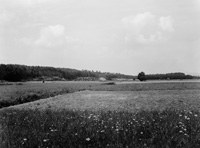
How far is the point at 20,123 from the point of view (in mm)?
8461

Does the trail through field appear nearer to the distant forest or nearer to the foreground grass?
the foreground grass

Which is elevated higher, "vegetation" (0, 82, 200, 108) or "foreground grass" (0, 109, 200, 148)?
"foreground grass" (0, 109, 200, 148)

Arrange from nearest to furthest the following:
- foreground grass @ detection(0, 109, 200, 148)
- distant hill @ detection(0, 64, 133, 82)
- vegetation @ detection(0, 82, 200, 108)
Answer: foreground grass @ detection(0, 109, 200, 148), vegetation @ detection(0, 82, 200, 108), distant hill @ detection(0, 64, 133, 82)

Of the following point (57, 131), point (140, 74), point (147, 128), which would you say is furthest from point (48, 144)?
point (140, 74)

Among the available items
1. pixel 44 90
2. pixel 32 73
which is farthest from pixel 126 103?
pixel 32 73

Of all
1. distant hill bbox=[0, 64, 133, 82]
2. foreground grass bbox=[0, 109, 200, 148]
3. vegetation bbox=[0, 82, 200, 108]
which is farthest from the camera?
distant hill bbox=[0, 64, 133, 82]

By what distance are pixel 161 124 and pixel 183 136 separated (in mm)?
1356

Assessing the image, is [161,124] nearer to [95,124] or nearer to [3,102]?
[95,124]

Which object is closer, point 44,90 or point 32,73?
point 44,90

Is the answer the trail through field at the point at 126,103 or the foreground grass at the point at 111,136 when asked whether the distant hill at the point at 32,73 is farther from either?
the foreground grass at the point at 111,136

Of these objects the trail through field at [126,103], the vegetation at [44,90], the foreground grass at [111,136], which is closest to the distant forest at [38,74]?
the vegetation at [44,90]

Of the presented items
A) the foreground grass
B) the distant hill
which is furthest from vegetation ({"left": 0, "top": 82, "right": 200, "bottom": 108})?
the distant hill

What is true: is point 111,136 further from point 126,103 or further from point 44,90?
point 44,90

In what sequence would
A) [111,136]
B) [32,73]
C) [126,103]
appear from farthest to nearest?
[32,73] → [126,103] → [111,136]
